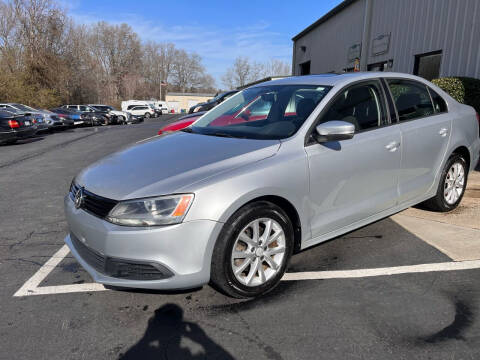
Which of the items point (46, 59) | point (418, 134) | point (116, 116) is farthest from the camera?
point (46, 59)

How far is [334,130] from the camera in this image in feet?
9.45

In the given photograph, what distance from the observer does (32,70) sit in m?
36.5

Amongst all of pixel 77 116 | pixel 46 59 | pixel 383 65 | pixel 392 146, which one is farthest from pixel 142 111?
pixel 392 146

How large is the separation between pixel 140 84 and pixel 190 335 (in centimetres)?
8555

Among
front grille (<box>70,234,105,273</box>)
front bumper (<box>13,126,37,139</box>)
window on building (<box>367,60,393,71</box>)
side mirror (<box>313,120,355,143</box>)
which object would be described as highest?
window on building (<box>367,60,393,71</box>)

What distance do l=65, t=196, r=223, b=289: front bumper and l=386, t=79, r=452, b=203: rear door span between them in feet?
7.24

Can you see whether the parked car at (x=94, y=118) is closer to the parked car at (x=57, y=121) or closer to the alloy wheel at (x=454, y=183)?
the parked car at (x=57, y=121)

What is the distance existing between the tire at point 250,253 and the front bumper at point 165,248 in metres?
0.09

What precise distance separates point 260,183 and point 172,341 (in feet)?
3.85

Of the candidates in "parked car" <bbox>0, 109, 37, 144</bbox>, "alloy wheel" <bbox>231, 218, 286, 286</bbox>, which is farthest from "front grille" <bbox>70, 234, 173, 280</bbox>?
"parked car" <bbox>0, 109, 37, 144</bbox>

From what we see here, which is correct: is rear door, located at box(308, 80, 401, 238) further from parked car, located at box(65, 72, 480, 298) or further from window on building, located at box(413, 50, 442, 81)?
window on building, located at box(413, 50, 442, 81)

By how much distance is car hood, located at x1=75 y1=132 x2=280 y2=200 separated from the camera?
2.49 metres

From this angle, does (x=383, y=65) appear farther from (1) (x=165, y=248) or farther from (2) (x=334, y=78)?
(1) (x=165, y=248)

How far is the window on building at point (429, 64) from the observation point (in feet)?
38.2
